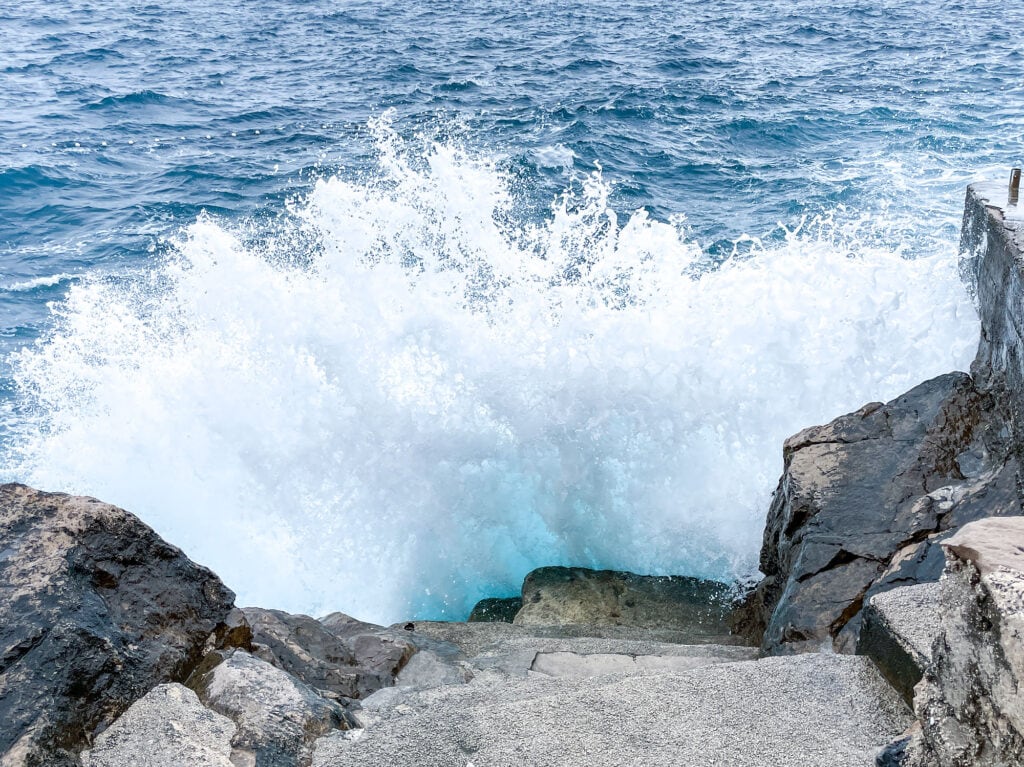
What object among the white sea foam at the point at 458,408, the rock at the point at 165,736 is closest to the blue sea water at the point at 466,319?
the white sea foam at the point at 458,408

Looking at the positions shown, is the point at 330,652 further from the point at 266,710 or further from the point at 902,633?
the point at 902,633

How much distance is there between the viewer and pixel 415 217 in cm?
865

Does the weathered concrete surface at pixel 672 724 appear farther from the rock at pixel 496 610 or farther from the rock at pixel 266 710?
the rock at pixel 496 610

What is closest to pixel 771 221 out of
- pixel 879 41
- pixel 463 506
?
pixel 463 506

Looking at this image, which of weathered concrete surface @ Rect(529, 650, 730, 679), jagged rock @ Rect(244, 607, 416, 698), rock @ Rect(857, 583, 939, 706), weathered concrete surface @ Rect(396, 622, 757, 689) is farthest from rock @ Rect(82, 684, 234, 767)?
rock @ Rect(857, 583, 939, 706)

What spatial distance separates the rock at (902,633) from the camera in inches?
110

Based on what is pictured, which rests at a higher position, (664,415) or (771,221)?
(771,221)

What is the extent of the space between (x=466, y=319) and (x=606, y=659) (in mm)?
3945

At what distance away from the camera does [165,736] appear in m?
2.85

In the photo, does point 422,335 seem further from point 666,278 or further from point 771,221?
point 771,221

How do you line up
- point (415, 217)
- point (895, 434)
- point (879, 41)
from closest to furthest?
point (895, 434) < point (415, 217) < point (879, 41)

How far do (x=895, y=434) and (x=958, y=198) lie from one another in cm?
676

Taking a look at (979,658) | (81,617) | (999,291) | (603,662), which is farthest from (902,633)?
(999,291)

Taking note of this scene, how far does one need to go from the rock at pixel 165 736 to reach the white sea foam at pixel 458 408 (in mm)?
3239
